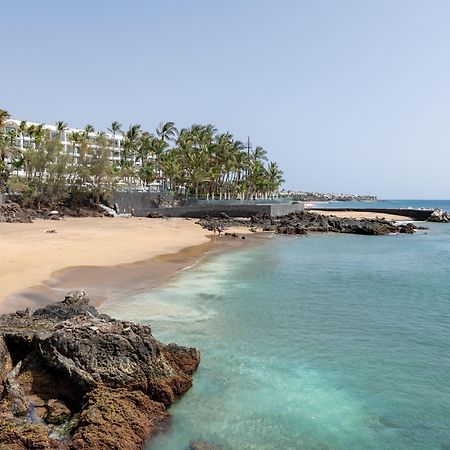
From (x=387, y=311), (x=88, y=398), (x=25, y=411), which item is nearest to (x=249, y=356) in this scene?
(x=88, y=398)

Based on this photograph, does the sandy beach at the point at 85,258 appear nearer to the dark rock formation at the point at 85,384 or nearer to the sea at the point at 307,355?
the sea at the point at 307,355

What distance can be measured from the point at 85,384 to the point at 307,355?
258 inches

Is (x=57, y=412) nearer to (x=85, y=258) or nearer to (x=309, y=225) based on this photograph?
(x=85, y=258)

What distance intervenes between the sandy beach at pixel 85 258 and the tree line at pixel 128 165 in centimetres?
1799

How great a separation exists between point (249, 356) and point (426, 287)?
47.4ft

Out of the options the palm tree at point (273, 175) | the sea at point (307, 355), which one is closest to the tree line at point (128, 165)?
the palm tree at point (273, 175)

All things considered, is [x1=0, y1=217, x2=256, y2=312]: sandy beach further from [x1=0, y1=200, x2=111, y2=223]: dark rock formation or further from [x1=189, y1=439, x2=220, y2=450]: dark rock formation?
[x1=189, y1=439, x2=220, y2=450]: dark rock formation

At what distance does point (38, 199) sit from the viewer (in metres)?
60.8

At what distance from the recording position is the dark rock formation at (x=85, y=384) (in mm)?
8172

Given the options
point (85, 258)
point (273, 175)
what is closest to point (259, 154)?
point (273, 175)

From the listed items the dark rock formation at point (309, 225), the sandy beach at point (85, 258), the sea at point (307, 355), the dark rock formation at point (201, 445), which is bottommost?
the dark rock formation at point (201, 445)

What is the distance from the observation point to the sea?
9305mm

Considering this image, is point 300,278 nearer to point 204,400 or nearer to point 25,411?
point 204,400

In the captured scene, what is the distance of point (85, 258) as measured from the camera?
2741 cm
